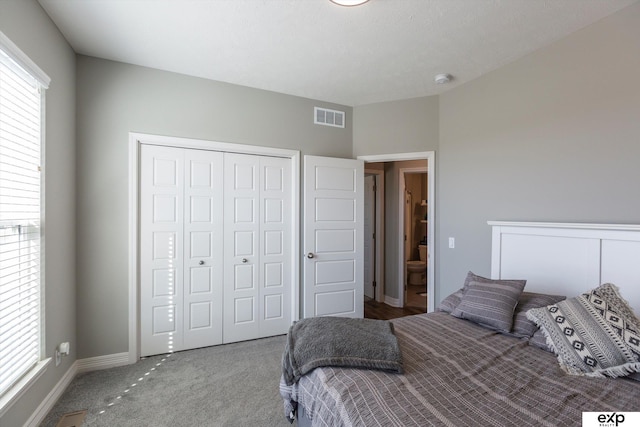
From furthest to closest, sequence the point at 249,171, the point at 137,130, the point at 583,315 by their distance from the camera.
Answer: the point at 249,171 → the point at 137,130 → the point at 583,315

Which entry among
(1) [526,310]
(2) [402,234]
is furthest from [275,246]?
(1) [526,310]

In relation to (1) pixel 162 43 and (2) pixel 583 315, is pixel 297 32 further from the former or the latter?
(2) pixel 583 315

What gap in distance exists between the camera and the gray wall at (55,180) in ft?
5.71

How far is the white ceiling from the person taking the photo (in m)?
1.92

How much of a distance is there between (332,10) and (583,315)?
7.92 ft

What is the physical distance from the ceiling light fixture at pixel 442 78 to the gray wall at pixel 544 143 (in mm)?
275

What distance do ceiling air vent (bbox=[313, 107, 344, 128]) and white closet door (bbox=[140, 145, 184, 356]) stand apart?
5.23 feet

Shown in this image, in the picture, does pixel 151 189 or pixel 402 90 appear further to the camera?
pixel 402 90

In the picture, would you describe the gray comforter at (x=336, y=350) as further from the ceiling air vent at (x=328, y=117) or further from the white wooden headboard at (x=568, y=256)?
the ceiling air vent at (x=328, y=117)

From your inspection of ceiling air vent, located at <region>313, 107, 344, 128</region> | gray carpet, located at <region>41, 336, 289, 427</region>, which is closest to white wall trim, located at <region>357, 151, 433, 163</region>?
ceiling air vent, located at <region>313, 107, 344, 128</region>

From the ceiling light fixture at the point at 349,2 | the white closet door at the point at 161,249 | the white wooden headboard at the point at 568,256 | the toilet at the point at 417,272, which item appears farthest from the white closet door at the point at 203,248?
the toilet at the point at 417,272

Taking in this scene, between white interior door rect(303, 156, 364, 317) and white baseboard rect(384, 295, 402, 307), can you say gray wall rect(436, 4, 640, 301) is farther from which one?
white baseboard rect(384, 295, 402, 307)

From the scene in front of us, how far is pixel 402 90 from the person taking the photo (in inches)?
127

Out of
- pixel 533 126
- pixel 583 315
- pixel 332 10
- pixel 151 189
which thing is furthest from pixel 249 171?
pixel 583 315
